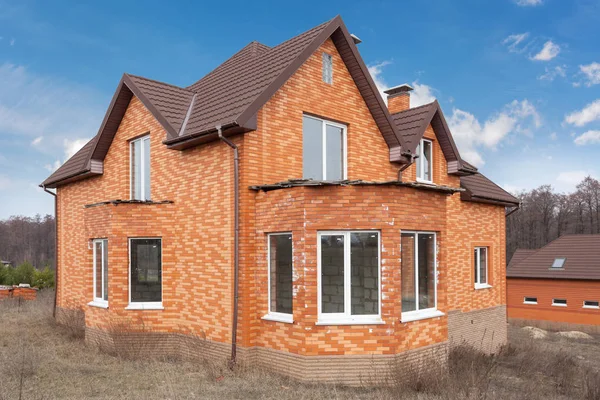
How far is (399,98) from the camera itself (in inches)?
625

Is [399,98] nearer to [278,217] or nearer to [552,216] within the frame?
[278,217]

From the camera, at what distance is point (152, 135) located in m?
12.0

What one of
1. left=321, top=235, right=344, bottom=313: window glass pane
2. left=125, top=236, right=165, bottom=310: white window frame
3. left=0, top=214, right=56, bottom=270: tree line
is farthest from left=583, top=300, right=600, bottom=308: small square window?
left=0, top=214, right=56, bottom=270: tree line

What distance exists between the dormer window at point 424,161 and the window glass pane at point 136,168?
740 centimetres

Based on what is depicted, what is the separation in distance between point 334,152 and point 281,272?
10.9 feet

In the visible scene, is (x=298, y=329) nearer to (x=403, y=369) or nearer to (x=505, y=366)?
(x=403, y=369)

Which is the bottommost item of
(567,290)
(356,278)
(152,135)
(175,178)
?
(567,290)

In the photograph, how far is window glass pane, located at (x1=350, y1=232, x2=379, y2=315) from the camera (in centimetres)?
899

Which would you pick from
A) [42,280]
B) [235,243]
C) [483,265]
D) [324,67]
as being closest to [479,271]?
[483,265]

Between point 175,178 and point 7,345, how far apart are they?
18.9ft

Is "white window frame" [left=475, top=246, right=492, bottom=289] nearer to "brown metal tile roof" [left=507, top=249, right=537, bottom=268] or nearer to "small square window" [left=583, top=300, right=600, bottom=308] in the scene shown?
"small square window" [left=583, top=300, right=600, bottom=308]

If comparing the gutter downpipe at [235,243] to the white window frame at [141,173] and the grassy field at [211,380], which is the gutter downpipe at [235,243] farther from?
the white window frame at [141,173]

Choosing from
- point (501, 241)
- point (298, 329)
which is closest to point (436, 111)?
point (501, 241)

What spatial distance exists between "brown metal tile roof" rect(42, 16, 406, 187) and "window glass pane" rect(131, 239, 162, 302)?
235 centimetres
